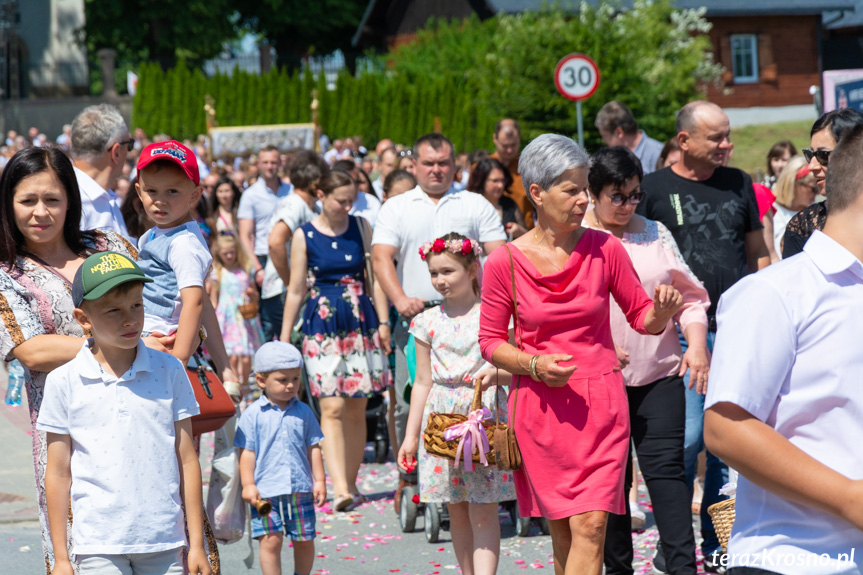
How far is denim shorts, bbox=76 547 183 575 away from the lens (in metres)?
3.52

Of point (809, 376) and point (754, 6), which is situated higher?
point (754, 6)

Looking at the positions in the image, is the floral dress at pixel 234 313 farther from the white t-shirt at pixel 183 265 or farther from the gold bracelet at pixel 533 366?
the gold bracelet at pixel 533 366

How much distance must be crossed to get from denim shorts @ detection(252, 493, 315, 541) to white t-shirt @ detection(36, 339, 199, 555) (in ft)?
6.01

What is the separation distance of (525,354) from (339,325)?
3716 millimetres

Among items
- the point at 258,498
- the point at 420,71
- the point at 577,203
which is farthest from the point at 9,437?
the point at 420,71

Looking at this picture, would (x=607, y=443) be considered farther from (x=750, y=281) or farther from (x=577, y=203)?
(x=750, y=281)

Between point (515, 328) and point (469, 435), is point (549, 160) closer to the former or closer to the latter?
point (515, 328)

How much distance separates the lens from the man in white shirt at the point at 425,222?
711 centimetres

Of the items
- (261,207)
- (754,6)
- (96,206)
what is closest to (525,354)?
(96,206)

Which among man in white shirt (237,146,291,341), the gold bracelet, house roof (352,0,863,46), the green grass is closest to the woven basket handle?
the gold bracelet

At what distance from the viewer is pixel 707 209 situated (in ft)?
19.6

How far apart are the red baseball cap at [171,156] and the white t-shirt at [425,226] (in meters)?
2.89

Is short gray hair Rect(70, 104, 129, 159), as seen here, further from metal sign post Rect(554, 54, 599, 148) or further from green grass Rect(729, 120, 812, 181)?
green grass Rect(729, 120, 812, 181)

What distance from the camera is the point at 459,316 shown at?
5.54 metres
